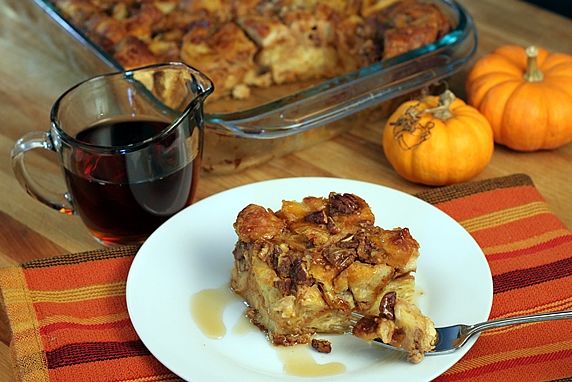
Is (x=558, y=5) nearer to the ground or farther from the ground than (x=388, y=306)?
nearer to the ground

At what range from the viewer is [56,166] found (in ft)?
8.21

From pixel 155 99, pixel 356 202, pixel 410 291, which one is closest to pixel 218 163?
pixel 155 99

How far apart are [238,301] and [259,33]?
110 centimetres

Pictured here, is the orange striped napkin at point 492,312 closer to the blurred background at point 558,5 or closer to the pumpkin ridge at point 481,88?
the pumpkin ridge at point 481,88

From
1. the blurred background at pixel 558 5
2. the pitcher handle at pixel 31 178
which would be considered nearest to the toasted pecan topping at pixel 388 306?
the pitcher handle at pixel 31 178

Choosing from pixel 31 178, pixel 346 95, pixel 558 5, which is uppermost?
pixel 31 178

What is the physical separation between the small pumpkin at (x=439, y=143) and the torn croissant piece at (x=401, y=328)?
0.71 m

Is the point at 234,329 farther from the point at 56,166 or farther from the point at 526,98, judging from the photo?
the point at 526,98

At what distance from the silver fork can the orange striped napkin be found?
8 centimetres

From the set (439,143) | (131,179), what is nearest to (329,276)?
(131,179)

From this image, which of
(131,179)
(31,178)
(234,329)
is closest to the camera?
(234,329)

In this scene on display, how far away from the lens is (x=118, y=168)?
6.59 feet

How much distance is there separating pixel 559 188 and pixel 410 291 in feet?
2.56

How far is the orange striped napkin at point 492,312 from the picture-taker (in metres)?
1.75
